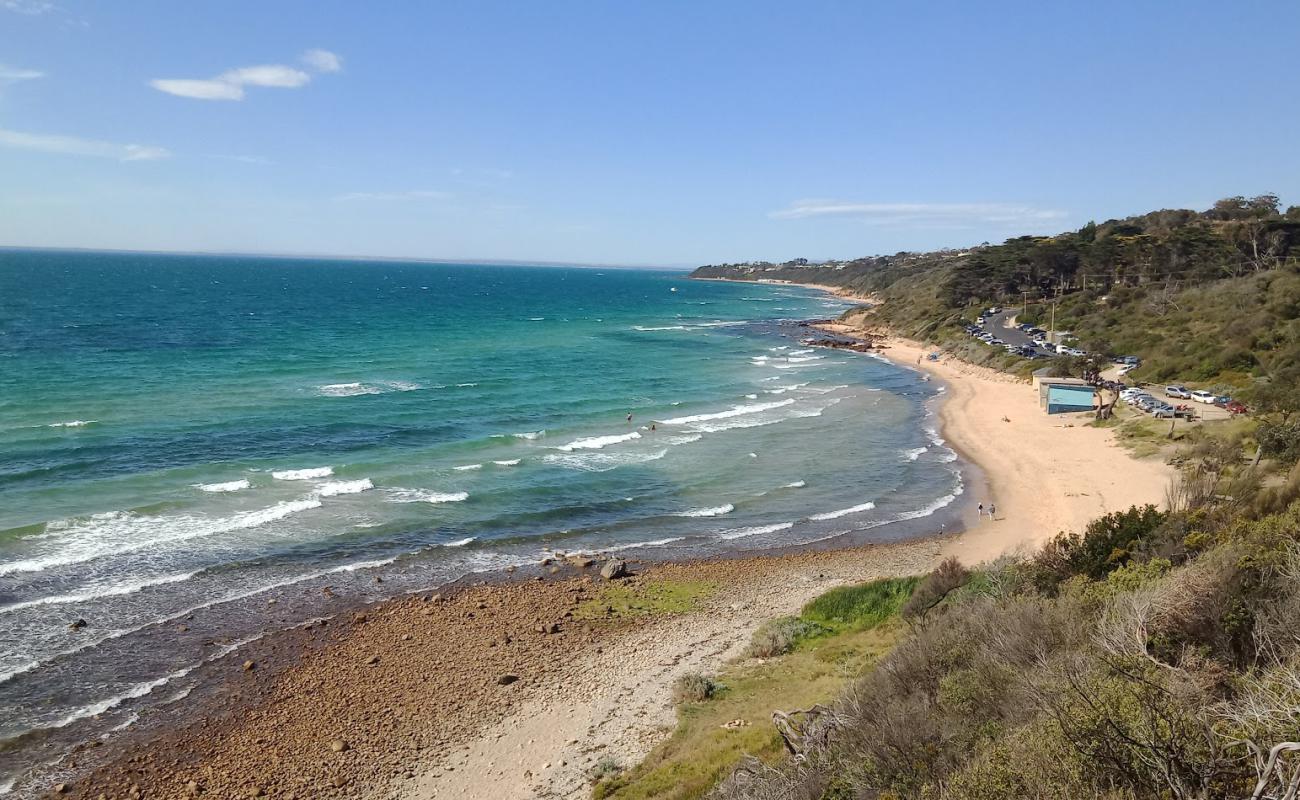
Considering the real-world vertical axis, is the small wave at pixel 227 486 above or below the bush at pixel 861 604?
above

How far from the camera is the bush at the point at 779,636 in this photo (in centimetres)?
1845

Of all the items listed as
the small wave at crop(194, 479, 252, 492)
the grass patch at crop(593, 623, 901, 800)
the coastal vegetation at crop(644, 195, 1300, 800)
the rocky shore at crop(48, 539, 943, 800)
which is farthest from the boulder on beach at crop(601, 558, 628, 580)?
the small wave at crop(194, 479, 252, 492)

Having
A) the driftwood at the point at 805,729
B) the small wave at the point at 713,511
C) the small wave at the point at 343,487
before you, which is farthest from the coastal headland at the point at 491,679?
the small wave at the point at 343,487

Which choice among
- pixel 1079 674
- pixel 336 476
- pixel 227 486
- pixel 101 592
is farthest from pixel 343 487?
pixel 1079 674

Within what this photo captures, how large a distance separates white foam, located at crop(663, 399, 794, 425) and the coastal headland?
65.3 feet

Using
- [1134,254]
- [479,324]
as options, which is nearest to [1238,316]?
[1134,254]

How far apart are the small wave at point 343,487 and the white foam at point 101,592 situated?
7.63 metres

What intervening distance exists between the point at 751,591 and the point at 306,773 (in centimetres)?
1320

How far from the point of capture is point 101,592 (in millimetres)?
21453

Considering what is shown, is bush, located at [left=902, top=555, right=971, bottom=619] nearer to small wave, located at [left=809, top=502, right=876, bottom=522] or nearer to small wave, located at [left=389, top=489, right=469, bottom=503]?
small wave, located at [left=809, top=502, right=876, bottom=522]

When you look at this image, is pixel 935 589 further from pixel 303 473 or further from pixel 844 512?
pixel 303 473

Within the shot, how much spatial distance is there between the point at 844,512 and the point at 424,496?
17.1 metres

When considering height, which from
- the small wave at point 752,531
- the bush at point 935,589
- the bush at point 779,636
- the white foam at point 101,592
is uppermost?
the bush at point 935,589

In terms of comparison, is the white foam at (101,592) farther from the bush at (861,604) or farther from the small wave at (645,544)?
the bush at (861,604)
